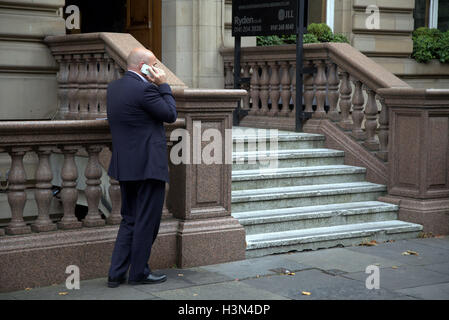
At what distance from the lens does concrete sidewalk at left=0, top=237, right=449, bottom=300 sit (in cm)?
661

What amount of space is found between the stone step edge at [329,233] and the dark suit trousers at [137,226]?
1.57m

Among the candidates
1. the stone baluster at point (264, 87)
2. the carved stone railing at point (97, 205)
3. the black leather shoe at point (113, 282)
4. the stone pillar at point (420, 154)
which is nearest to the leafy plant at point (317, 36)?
the stone baluster at point (264, 87)

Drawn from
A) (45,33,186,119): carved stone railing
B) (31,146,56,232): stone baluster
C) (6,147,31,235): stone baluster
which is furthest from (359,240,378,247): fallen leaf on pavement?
(6,147,31,235): stone baluster

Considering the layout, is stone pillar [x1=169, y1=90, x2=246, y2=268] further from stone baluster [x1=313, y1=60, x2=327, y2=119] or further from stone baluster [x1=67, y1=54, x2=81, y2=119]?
stone baluster [x1=313, y1=60, x2=327, y2=119]

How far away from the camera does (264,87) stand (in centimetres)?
Answer: 1145

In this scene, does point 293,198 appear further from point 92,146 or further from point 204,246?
point 92,146

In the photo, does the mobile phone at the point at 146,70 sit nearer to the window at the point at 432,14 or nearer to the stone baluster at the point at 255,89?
the stone baluster at the point at 255,89

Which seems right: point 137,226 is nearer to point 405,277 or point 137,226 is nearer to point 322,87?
point 405,277

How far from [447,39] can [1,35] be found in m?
8.15

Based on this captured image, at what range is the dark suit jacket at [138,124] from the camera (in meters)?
6.54

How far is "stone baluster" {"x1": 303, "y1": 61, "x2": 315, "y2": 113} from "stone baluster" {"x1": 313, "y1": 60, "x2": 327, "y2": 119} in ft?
0.39

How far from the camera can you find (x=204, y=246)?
7.70 metres

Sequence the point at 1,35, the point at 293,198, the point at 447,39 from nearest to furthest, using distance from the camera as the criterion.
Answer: the point at 293,198, the point at 1,35, the point at 447,39
